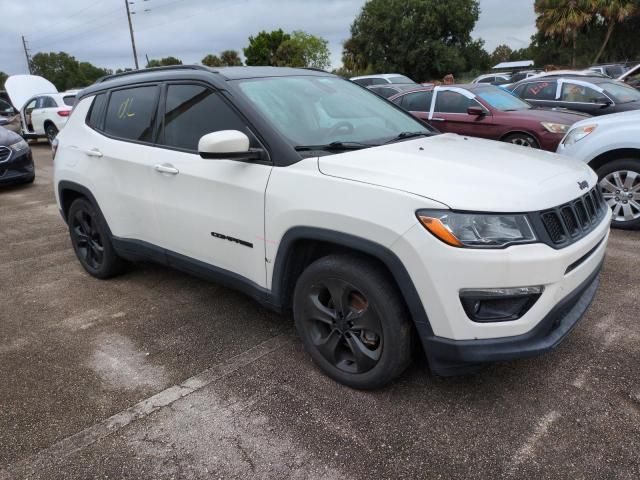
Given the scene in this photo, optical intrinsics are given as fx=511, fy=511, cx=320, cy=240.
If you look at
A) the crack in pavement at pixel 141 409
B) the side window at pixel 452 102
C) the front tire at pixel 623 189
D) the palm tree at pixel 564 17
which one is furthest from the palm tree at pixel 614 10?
the crack in pavement at pixel 141 409

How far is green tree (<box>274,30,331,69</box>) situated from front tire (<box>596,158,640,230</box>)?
50065 millimetres

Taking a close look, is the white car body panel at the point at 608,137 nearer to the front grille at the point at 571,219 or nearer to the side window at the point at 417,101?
the front grille at the point at 571,219

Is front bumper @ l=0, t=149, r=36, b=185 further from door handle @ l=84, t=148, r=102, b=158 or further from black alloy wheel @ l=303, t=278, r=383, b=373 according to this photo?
black alloy wheel @ l=303, t=278, r=383, b=373

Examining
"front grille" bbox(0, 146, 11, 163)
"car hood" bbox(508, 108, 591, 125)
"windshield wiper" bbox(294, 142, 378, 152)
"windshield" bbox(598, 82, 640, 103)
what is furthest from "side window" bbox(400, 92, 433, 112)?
"front grille" bbox(0, 146, 11, 163)

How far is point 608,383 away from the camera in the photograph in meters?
2.74

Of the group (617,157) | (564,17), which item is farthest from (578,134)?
(564,17)

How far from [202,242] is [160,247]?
56cm

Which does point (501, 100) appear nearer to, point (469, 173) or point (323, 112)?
point (323, 112)

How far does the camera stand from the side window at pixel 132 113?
3.67m

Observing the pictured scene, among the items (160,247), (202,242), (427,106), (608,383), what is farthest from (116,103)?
(427,106)

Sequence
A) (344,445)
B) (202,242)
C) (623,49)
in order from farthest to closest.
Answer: (623,49)
(202,242)
(344,445)

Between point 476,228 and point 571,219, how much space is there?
0.63 m

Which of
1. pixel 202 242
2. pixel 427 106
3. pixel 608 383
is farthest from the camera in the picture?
pixel 427 106

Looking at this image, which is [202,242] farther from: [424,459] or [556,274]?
[556,274]
